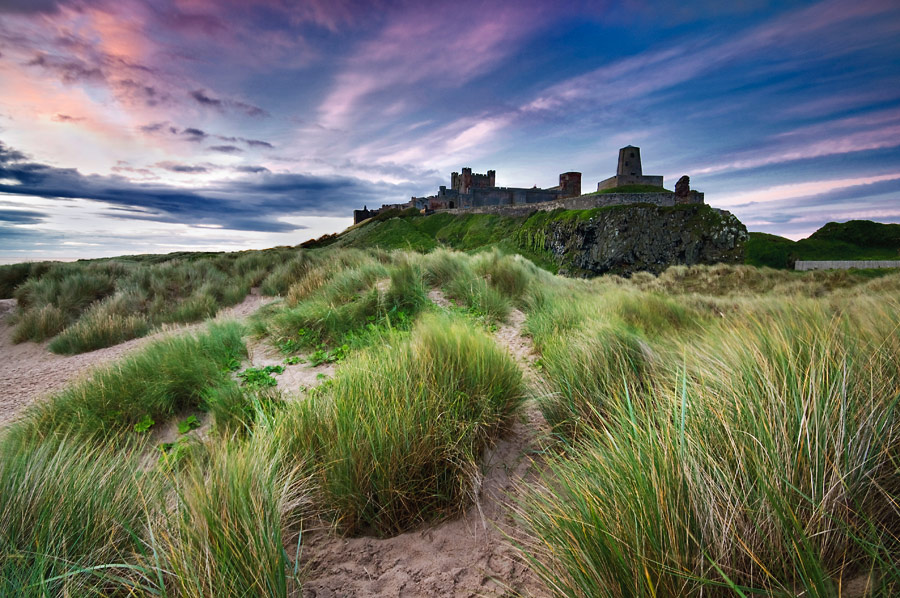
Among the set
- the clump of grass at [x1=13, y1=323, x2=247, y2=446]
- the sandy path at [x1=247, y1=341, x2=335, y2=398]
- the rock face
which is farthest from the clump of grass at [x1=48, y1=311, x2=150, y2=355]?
the rock face

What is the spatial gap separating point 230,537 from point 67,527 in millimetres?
743

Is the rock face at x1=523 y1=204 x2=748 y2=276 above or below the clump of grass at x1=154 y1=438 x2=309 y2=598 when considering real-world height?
above

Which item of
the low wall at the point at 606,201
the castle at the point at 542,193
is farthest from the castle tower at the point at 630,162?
the low wall at the point at 606,201

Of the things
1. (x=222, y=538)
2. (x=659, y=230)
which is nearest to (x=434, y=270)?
(x=222, y=538)

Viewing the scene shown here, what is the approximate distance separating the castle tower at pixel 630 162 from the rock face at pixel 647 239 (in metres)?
19.4

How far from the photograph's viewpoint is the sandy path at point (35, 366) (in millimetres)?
4469

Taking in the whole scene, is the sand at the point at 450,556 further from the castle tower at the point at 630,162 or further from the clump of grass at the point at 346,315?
the castle tower at the point at 630,162

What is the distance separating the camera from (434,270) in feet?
27.0

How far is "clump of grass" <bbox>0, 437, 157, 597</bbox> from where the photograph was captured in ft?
3.89

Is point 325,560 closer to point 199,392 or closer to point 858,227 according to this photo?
point 199,392

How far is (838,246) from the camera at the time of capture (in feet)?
109

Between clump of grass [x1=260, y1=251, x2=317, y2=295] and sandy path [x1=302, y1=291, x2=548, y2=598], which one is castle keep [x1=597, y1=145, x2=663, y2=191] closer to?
clump of grass [x1=260, y1=251, x2=317, y2=295]

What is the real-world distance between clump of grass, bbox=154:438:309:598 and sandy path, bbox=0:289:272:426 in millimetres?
3557

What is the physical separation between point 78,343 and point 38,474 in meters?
7.52
